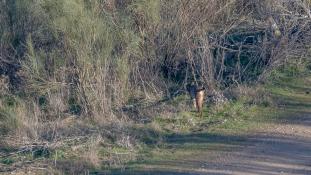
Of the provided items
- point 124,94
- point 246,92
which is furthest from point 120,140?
point 246,92

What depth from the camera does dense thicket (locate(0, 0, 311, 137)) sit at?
13.0 metres

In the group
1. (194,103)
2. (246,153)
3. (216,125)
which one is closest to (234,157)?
(246,153)

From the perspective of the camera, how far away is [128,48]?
13492 mm

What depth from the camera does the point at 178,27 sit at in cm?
1395

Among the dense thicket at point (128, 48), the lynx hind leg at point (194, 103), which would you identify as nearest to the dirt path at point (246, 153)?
the lynx hind leg at point (194, 103)

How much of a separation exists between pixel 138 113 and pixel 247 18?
140 inches

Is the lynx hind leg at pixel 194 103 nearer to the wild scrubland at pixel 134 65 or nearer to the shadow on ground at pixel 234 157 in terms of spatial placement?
the wild scrubland at pixel 134 65

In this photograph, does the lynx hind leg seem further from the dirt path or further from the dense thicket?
the dirt path

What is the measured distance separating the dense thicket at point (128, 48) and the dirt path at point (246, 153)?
1.80 meters

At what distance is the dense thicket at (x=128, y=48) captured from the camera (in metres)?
13.0

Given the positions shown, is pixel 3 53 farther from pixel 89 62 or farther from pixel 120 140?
pixel 120 140

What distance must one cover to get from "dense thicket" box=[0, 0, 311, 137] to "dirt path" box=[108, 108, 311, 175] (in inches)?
70.9

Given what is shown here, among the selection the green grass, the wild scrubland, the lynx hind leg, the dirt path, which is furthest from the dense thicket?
the dirt path

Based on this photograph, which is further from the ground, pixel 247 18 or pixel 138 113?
pixel 247 18
